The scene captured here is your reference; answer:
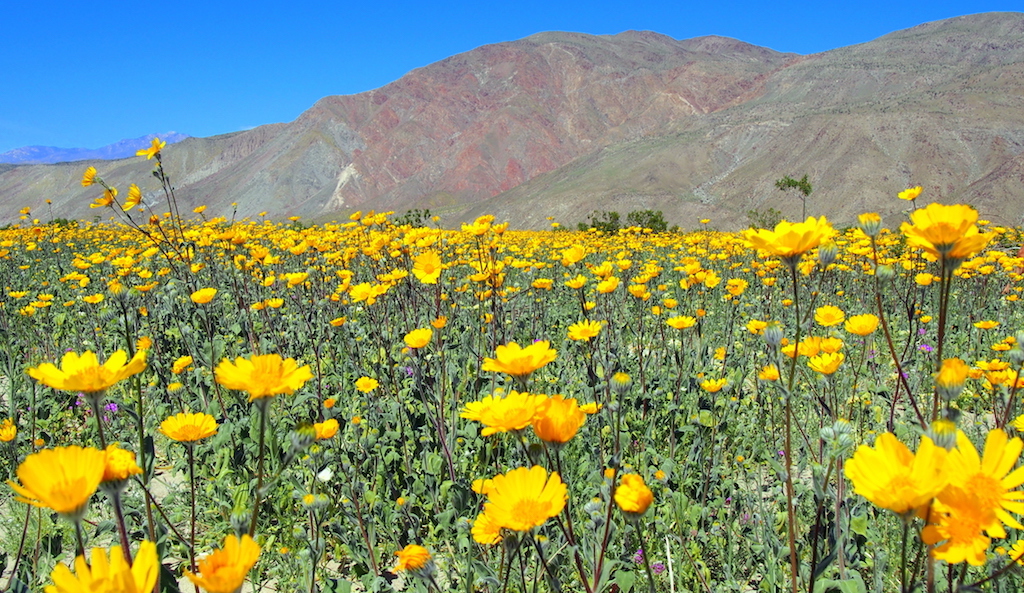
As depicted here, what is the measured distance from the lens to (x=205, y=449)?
3.04 m

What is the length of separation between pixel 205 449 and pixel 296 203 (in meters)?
98.0

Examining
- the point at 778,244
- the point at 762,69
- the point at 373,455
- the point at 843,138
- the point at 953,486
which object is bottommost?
the point at 373,455

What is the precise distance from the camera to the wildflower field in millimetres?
1133

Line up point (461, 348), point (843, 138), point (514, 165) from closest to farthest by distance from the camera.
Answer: point (461, 348) < point (843, 138) < point (514, 165)

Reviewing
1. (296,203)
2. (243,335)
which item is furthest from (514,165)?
(243,335)

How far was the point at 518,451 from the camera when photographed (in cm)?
271

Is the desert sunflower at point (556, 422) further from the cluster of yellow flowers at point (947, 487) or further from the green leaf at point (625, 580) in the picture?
the green leaf at point (625, 580)

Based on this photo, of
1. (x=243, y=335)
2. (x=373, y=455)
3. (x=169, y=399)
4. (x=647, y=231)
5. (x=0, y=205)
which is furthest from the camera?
(x=0, y=205)

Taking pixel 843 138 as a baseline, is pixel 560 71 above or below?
above

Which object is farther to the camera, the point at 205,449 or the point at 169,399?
the point at 169,399

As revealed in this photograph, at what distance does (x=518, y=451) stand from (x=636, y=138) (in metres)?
85.1

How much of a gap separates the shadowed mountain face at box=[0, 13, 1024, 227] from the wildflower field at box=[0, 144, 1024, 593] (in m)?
41.7

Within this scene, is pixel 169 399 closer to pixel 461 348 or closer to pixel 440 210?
pixel 461 348

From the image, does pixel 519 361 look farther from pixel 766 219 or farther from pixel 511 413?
pixel 766 219
